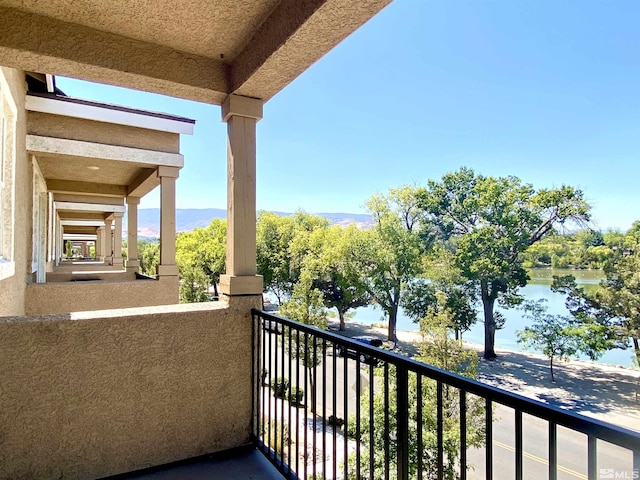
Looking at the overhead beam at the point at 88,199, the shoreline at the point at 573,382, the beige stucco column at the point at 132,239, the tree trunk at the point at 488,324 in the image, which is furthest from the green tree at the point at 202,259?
the tree trunk at the point at 488,324

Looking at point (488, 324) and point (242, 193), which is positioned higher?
point (242, 193)

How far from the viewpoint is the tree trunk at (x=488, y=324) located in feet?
71.1

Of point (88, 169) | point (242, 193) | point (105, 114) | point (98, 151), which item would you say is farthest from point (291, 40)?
point (88, 169)

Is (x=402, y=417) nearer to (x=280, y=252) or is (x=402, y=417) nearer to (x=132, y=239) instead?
(x=132, y=239)

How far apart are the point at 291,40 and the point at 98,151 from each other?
461cm

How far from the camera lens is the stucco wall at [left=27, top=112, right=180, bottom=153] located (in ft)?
15.9

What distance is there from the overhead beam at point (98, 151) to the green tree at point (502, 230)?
19.5m

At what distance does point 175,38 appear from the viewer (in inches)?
86.3

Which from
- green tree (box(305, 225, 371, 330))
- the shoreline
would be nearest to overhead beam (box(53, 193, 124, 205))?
the shoreline

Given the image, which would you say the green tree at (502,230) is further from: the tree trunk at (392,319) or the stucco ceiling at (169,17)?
the stucco ceiling at (169,17)

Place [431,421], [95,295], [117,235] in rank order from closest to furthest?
1. [95,295]
2. [431,421]
3. [117,235]

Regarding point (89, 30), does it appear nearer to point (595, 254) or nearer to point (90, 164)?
point (90, 164)

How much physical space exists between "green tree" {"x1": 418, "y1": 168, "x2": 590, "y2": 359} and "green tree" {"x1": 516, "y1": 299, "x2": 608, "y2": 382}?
1744 millimetres

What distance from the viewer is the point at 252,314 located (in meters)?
2.48
